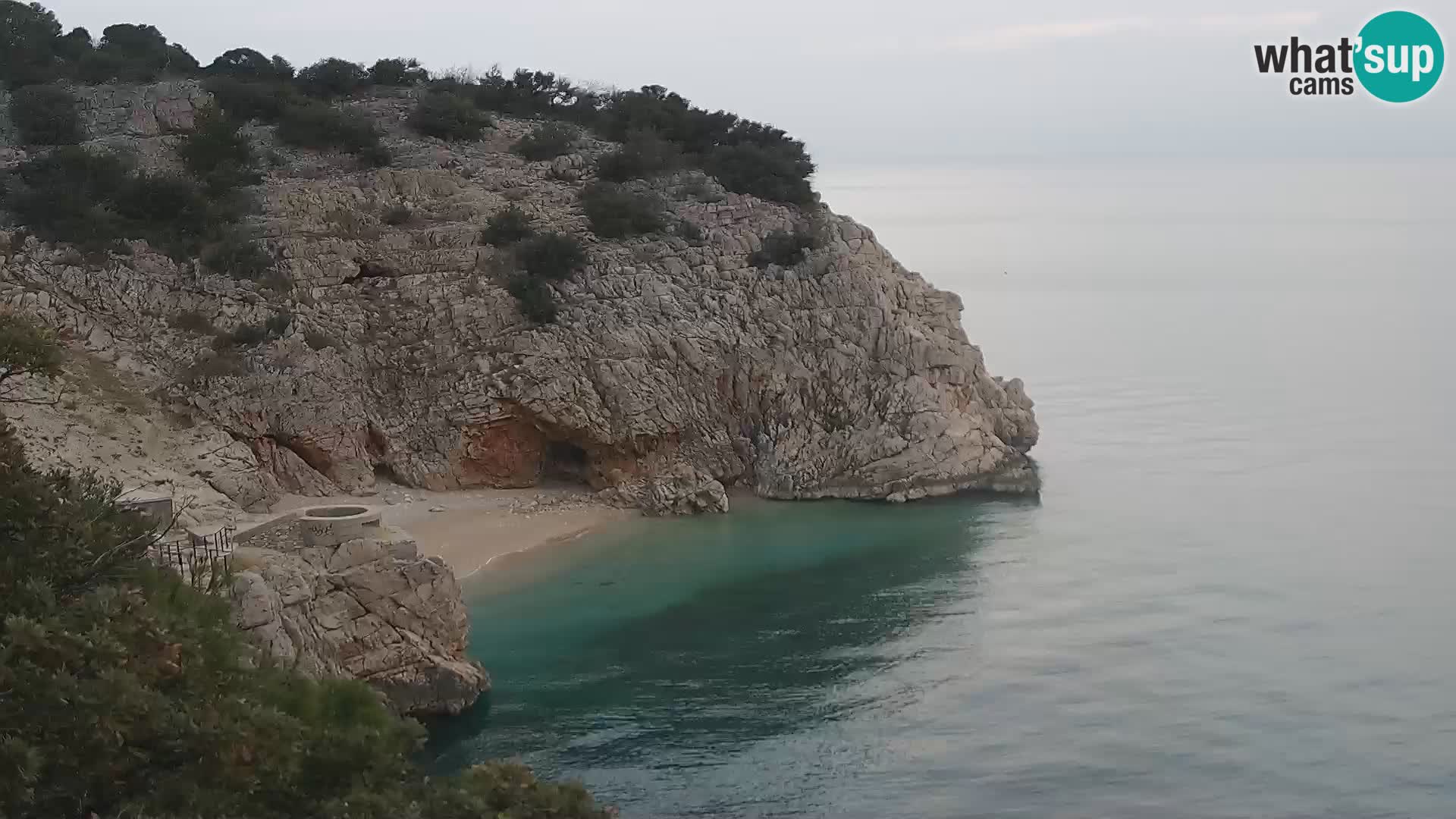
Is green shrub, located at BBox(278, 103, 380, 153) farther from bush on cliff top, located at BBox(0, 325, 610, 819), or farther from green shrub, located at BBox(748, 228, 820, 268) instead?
bush on cliff top, located at BBox(0, 325, 610, 819)

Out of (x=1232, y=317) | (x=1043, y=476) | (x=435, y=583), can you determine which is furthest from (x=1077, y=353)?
(x=435, y=583)

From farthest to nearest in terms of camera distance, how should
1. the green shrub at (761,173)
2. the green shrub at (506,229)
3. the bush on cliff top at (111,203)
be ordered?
the green shrub at (761,173) → the green shrub at (506,229) → the bush on cliff top at (111,203)

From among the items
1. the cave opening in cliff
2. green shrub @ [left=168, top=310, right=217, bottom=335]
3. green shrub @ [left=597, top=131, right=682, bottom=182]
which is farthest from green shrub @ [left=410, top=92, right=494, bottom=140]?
the cave opening in cliff

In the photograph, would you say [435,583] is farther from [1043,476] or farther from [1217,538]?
[1043,476]

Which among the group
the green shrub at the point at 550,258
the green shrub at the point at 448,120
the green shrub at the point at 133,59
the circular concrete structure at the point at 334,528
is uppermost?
the green shrub at the point at 133,59

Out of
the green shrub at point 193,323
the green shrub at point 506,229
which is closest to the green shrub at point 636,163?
the green shrub at point 506,229

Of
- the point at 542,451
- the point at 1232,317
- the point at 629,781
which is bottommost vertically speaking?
the point at 629,781

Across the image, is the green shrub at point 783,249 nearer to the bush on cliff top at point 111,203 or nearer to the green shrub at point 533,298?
the green shrub at point 533,298
